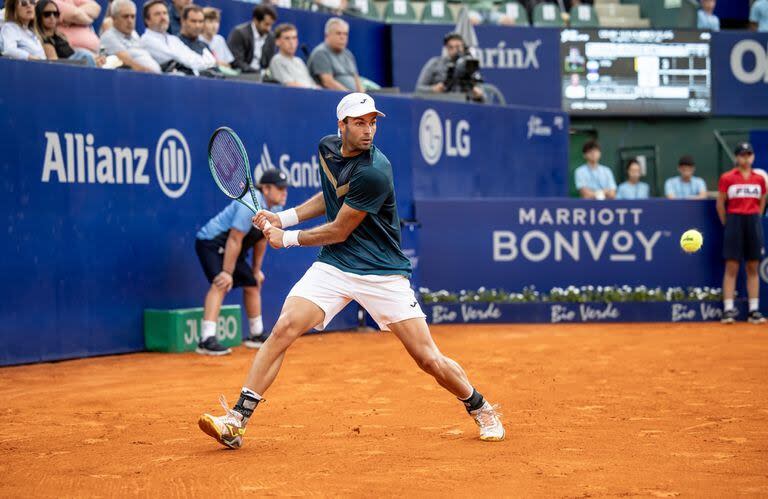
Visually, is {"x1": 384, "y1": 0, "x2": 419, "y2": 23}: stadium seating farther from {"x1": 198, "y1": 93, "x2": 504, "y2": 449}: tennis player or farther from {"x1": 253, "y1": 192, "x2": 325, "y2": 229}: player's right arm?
{"x1": 198, "y1": 93, "x2": 504, "y2": 449}: tennis player

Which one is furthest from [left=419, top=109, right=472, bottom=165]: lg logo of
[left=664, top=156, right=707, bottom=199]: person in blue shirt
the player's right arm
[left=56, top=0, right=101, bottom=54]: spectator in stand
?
the player's right arm

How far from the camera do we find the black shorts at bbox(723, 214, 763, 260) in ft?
44.7

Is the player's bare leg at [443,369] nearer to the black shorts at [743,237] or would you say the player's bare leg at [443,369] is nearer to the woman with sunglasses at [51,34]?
the woman with sunglasses at [51,34]

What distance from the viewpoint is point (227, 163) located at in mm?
6773

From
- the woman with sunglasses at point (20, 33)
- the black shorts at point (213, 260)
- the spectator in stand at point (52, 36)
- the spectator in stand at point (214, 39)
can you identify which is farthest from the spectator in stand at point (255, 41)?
the woman with sunglasses at point (20, 33)

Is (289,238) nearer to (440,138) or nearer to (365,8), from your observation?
(440,138)

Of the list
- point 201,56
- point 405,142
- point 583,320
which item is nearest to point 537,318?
point 583,320

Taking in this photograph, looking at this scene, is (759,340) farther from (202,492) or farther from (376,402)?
(202,492)

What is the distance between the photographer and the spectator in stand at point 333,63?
13914 millimetres

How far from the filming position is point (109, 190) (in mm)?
10164

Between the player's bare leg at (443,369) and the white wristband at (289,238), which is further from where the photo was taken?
the player's bare leg at (443,369)

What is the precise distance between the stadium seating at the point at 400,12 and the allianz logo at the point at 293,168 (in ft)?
25.3

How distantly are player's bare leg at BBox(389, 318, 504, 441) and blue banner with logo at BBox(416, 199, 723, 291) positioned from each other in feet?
25.6

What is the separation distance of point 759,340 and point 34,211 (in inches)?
282
